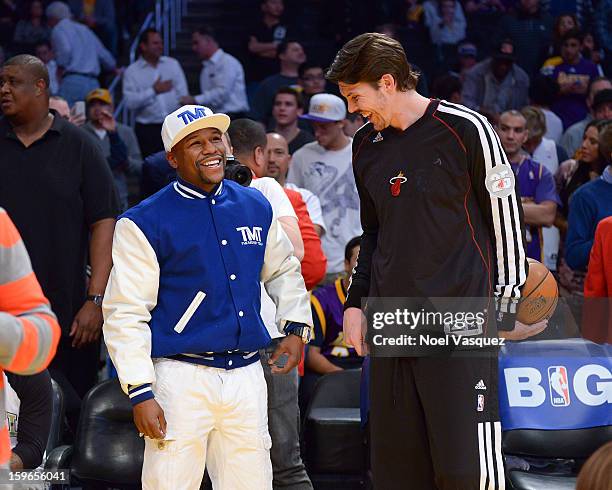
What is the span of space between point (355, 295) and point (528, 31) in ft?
36.6

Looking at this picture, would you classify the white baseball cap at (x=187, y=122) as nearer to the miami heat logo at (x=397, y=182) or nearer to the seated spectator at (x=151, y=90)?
the miami heat logo at (x=397, y=182)

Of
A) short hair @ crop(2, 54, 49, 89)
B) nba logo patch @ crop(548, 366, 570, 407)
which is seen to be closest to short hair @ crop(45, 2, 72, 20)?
short hair @ crop(2, 54, 49, 89)

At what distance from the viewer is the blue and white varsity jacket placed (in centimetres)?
459

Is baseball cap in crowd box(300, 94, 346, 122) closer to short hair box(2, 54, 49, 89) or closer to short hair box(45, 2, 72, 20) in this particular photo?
short hair box(2, 54, 49, 89)

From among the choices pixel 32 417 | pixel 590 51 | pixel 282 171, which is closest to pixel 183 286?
pixel 32 417

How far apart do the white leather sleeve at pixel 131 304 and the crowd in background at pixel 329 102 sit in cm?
157

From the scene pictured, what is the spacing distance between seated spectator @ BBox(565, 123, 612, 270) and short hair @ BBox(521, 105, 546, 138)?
8.64 feet

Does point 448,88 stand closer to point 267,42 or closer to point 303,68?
point 303,68

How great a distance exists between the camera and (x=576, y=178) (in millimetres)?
8820

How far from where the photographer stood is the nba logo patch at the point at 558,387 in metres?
5.97

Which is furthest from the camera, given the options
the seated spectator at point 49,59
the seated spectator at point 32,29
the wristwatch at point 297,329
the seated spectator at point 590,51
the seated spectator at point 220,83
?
the seated spectator at point 32,29

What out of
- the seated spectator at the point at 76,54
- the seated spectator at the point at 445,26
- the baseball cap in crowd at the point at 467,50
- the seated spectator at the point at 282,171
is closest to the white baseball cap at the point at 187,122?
the seated spectator at the point at 282,171

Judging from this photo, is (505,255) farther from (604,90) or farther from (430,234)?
(604,90)

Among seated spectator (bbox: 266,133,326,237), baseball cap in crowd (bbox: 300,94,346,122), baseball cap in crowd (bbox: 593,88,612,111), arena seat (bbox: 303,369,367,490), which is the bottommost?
arena seat (bbox: 303,369,367,490)
